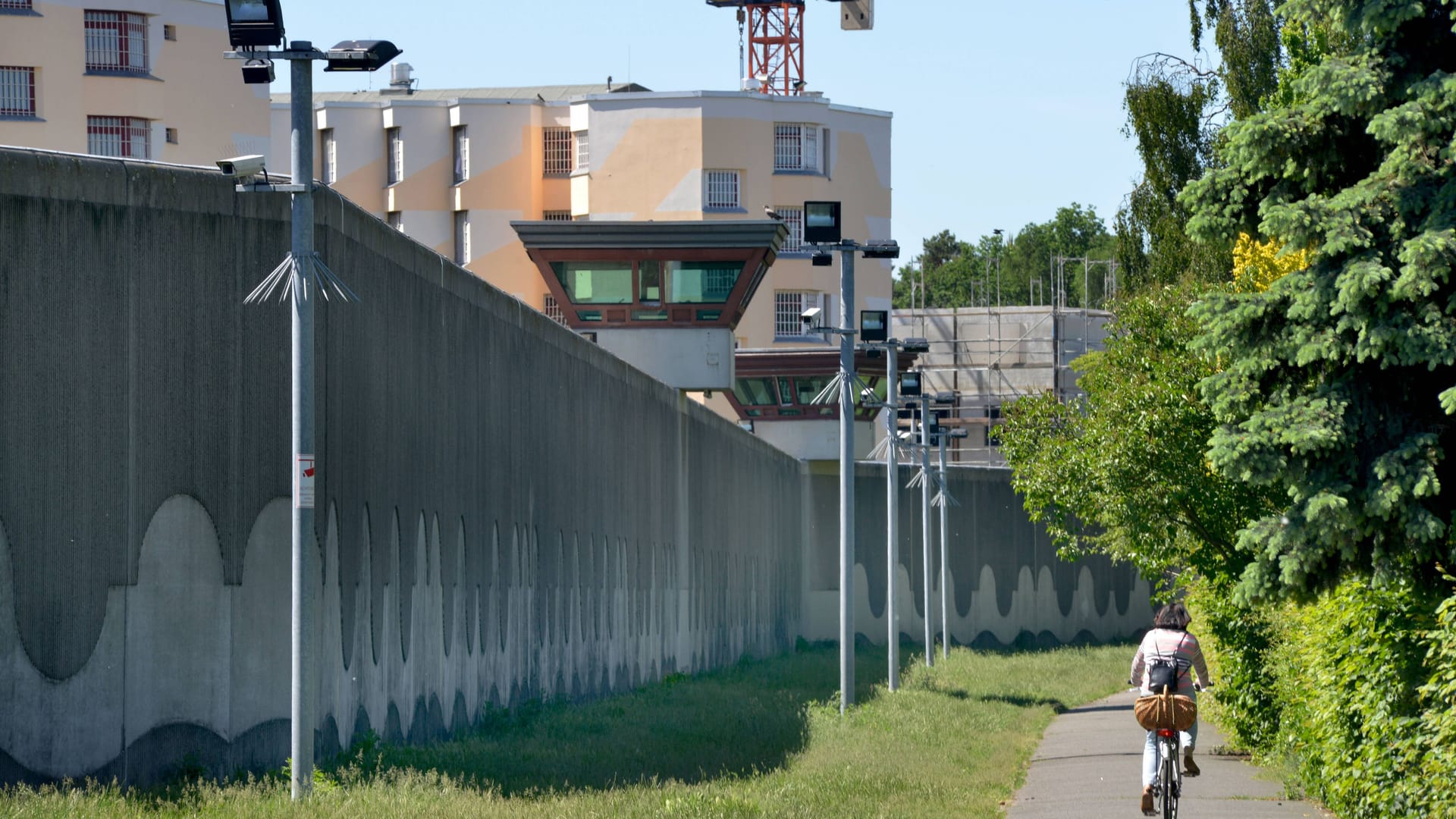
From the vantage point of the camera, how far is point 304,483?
14555mm

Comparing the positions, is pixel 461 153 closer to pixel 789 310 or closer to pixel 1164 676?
pixel 789 310

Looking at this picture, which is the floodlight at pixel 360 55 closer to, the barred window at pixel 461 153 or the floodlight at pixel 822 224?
the floodlight at pixel 822 224

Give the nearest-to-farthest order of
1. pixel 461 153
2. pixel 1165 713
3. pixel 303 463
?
pixel 303 463, pixel 1165 713, pixel 461 153

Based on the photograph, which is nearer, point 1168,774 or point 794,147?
point 1168,774

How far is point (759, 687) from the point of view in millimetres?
37000

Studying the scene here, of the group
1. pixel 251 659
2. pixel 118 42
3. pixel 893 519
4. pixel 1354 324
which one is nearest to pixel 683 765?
pixel 251 659

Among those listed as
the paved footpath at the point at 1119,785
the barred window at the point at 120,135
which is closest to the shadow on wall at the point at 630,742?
the paved footpath at the point at 1119,785

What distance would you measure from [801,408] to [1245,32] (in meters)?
21.5

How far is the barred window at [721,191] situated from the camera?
82.2 metres

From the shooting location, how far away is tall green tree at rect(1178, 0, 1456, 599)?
1302 cm

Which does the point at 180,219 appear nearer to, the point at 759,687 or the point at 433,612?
the point at 433,612

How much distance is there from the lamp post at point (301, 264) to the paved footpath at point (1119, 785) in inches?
247

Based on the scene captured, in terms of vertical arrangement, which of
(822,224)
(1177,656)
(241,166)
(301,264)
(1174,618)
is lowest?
(1177,656)

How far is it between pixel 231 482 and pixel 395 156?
234 feet
